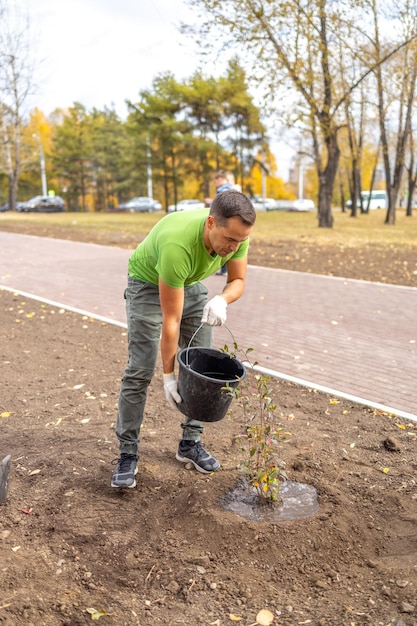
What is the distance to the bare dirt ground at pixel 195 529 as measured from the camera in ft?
8.34

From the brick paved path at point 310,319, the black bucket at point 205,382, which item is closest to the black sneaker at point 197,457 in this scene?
the black bucket at point 205,382

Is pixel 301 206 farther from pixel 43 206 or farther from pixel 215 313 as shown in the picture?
pixel 215 313

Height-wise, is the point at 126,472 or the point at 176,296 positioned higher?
the point at 176,296

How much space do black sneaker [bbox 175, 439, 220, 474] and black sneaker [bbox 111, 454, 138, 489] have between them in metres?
0.33

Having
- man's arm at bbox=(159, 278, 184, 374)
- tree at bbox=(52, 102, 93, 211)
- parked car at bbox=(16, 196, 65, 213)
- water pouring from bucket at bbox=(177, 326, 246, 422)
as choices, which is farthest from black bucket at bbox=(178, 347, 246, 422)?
tree at bbox=(52, 102, 93, 211)

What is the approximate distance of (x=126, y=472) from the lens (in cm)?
346

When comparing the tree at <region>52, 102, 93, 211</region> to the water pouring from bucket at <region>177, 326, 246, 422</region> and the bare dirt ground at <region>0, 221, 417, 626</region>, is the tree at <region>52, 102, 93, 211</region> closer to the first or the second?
the bare dirt ground at <region>0, 221, 417, 626</region>

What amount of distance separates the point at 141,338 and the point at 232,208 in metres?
0.96

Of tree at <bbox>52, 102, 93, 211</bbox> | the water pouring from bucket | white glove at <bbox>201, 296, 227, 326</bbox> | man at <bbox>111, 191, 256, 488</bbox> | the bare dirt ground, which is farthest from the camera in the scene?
tree at <bbox>52, 102, 93, 211</bbox>

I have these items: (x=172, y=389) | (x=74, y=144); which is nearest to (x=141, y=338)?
(x=172, y=389)

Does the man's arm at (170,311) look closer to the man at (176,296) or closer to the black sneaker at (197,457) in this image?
the man at (176,296)

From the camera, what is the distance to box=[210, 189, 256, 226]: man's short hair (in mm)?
2820

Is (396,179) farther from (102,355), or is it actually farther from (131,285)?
(131,285)

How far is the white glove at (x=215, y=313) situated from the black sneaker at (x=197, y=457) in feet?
→ 2.85
